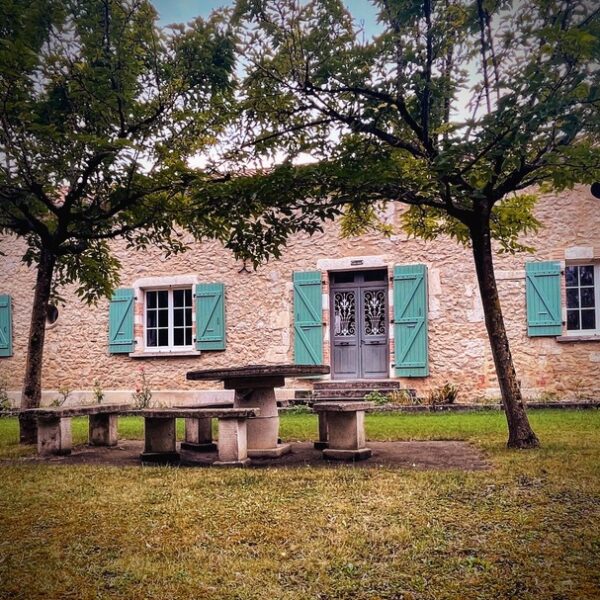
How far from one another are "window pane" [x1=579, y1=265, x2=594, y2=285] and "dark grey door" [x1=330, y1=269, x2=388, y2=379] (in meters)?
3.41

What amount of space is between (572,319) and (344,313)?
403 cm

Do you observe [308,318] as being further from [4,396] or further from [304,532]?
[304,532]

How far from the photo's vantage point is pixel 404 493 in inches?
165

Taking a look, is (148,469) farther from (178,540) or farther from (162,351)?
(162,351)

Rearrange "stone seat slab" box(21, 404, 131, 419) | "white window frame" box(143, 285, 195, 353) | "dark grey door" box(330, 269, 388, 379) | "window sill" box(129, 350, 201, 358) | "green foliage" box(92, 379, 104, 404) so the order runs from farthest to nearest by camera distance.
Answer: "white window frame" box(143, 285, 195, 353) < "window sill" box(129, 350, 201, 358) < "green foliage" box(92, 379, 104, 404) < "dark grey door" box(330, 269, 388, 379) < "stone seat slab" box(21, 404, 131, 419)

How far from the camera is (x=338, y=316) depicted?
12445 mm

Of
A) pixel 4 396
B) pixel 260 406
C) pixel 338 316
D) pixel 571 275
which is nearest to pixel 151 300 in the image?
pixel 4 396

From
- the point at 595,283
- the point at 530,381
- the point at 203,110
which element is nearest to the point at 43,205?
the point at 203,110

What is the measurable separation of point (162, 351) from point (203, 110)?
686cm

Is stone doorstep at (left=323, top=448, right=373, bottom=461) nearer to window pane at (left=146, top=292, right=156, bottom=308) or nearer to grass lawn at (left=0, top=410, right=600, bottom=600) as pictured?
grass lawn at (left=0, top=410, right=600, bottom=600)

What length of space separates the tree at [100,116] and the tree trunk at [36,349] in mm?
13

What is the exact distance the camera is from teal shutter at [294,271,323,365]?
12.0 meters

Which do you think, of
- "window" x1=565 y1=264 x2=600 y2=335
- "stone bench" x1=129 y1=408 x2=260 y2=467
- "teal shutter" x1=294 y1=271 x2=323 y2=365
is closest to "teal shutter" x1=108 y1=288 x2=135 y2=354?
"teal shutter" x1=294 y1=271 x2=323 y2=365

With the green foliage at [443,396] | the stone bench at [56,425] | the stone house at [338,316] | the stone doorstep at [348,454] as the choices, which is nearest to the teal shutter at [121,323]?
the stone house at [338,316]
